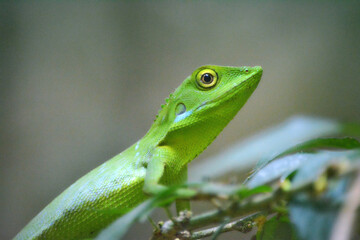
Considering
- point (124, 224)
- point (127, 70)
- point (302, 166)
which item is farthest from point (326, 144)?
point (127, 70)

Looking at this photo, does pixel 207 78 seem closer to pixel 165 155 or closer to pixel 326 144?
pixel 165 155

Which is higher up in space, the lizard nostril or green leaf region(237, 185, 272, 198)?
the lizard nostril

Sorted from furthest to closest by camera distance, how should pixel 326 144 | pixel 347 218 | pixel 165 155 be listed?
pixel 165 155 → pixel 326 144 → pixel 347 218

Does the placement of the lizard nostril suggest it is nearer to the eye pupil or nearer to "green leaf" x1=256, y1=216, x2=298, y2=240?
the eye pupil

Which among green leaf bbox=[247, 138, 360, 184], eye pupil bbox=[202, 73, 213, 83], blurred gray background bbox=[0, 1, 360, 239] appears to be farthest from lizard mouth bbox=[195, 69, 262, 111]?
blurred gray background bbox=[0, 1, 360, 239]

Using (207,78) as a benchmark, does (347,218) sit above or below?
below

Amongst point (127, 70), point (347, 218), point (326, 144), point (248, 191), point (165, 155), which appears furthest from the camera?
point (127, 70)

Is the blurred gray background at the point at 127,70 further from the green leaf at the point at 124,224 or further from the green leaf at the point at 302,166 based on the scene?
the green leaf at the point at 124,224
